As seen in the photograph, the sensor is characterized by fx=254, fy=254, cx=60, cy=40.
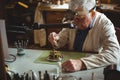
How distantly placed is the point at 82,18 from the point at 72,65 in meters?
0.49

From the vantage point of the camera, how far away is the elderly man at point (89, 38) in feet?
5.74

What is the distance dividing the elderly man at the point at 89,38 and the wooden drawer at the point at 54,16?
67.9 inches

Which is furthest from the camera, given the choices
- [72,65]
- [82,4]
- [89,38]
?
[89,38]

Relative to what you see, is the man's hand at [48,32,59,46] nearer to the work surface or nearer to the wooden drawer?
the work surface

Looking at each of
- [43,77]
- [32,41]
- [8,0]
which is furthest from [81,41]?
[8,0]

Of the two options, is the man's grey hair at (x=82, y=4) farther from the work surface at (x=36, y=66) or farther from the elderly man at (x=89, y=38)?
the work surface at (x=36, y=66)

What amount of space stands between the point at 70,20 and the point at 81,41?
0.50 m

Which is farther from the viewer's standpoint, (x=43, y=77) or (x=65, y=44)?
(x=65, y=44)

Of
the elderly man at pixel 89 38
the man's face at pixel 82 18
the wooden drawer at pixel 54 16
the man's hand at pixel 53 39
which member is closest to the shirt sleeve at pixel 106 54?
the elderly man at pixel 89 38

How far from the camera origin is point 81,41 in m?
2.13

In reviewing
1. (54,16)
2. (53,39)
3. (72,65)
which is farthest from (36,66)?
(54,16)

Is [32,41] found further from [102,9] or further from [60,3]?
[102,9]

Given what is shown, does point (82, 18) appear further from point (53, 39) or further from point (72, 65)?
point (72, 65)

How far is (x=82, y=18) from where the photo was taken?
2008 millimetres
